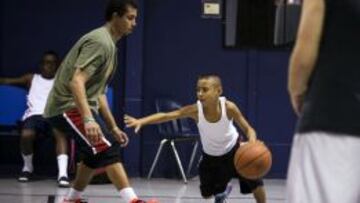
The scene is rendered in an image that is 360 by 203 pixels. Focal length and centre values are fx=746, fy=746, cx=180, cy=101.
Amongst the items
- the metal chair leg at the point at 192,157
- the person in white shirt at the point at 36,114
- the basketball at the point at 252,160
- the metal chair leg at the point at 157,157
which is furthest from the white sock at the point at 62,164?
the basketball at the point at 252,160

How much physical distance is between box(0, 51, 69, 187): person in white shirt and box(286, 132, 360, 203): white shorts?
19.9 ft

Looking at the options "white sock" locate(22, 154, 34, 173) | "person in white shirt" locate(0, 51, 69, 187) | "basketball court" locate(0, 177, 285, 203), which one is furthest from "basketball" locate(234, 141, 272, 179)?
"white sock" locate(22, 154, 34, 173)

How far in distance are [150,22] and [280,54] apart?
70.9 inches

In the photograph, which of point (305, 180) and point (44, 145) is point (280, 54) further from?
point (305, 180)

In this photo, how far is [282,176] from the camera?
1002 cm

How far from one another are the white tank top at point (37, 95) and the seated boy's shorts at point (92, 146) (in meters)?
3.68

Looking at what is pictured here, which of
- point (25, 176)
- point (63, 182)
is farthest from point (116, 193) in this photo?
point (25, 176)

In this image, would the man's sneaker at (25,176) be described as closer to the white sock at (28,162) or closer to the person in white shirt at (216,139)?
the white sock at (28,162)

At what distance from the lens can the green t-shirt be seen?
539 cm

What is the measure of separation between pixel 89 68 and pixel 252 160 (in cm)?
147

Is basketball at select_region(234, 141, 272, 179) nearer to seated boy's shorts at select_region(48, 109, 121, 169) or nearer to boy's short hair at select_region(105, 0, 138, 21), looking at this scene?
seated boy's shorts at select_region(48, 109, 121, 169)

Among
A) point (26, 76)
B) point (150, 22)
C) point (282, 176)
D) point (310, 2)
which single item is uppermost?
point (310, 2)

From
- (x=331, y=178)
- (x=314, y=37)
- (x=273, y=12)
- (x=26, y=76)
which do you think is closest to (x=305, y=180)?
(x=331, y=178)

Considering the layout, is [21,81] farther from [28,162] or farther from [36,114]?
[28,162]
